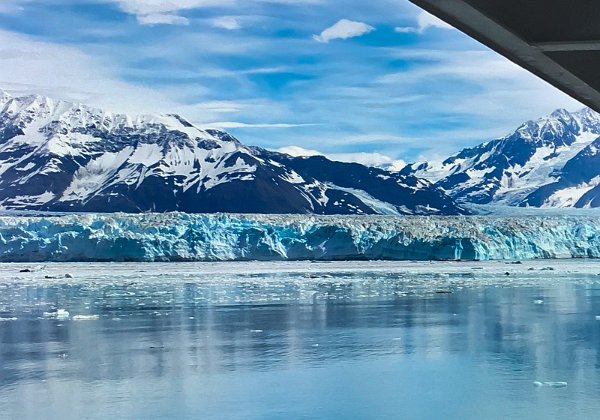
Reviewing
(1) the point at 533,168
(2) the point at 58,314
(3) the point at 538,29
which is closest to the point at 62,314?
(2) the point at 58,314

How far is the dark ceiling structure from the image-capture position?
1.73 meters

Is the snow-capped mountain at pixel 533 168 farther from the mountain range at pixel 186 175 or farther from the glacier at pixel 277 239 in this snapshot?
the glacier at pixel 277 239

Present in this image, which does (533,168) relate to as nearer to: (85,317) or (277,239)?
(277,239)

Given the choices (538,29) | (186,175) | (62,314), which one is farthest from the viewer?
(186,175)

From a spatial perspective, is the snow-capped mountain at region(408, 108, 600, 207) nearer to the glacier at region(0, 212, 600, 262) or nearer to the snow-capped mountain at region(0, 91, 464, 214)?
the snow-capped mountain at region(0, 91, 464, 214)

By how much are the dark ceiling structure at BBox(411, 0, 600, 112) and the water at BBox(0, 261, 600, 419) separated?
168 inches

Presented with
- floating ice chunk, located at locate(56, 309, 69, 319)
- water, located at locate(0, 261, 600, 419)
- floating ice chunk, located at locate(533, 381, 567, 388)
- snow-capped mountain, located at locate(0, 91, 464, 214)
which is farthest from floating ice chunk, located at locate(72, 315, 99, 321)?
snow-capped mountain, located at locate(0, 91, 464, 214)

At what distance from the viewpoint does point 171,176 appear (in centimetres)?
8950

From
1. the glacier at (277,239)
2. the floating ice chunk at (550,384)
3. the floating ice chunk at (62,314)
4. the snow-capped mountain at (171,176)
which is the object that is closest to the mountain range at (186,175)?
the snow-capped mountain at (171,176)

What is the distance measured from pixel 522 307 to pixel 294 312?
3.60m

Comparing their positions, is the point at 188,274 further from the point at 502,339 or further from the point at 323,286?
the point at 502,339

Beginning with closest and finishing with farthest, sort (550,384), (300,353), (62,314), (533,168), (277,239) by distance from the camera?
1. (550,384)
2. (300,353)
3. (62,314)
4. (277,239)
5. (533,168)

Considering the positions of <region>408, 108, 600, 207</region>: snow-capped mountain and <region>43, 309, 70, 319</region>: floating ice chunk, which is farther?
<region>408, 108, 600, 207</region>: snow-capped mountain

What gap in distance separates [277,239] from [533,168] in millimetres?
101797
